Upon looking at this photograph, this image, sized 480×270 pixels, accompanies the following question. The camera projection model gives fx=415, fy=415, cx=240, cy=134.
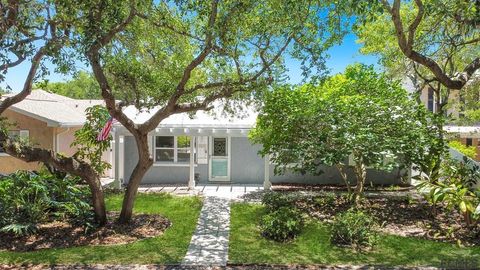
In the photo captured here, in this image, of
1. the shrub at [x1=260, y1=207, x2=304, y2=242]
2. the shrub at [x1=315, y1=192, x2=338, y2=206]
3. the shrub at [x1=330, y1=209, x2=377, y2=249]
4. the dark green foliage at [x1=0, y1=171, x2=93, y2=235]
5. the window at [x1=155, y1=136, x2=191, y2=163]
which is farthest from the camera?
the window at [x1=155, y1=136, x2=191, y2=163]

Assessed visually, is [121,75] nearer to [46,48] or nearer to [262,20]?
[46,48]

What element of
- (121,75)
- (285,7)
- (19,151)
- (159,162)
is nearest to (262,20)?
(285,7)

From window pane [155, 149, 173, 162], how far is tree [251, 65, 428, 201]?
19.7 ft

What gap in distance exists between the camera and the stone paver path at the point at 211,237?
27.1ft

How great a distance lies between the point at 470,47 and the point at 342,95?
315 inches

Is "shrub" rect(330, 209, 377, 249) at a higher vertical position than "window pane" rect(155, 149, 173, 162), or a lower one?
lower

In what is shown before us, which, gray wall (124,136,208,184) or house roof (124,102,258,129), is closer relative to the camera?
house roof (124,102,258,129)

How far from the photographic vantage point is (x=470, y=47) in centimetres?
1748

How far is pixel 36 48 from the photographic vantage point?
8938 mm

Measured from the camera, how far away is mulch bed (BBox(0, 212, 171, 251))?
9.18 metres

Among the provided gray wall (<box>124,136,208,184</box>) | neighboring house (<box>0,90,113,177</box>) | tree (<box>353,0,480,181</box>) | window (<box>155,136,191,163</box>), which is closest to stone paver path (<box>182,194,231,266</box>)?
gray wall (<box>124,136,208,184</box>)

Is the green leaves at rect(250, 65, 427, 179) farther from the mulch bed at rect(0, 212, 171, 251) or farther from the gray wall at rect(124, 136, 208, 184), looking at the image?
the gray wall at rect(124, 136, 208, 184)

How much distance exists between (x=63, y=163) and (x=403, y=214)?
9314 mm

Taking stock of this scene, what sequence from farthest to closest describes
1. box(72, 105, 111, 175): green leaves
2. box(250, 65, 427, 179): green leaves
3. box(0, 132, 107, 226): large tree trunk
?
box(72, 105, 111, 175): green leaves → box(250, 65, 427, 179): green leaves → box(0, 132, 107, 226): large tree trunk
